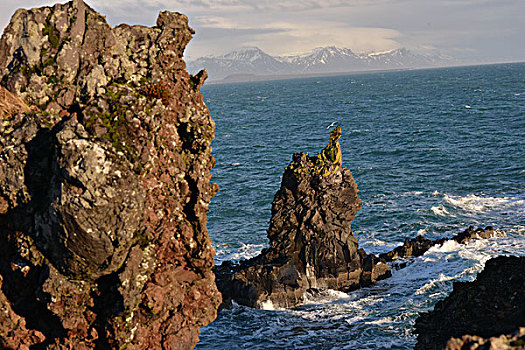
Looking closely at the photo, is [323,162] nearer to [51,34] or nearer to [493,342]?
[51,34]

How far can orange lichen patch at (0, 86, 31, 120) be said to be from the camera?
15.7 metres

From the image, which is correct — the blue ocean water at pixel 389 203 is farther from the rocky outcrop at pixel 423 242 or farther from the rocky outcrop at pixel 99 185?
the rocky outcrop at pixel 99 185

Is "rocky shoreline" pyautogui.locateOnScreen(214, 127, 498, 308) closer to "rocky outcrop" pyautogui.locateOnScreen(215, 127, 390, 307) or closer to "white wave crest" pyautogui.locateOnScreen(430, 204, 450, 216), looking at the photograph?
"rocky outcrop" pyautogui.locateOnScreen(215, 127, 390, 307)

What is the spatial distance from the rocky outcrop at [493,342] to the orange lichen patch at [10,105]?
15072mm

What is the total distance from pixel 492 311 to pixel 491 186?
5069 centimetres

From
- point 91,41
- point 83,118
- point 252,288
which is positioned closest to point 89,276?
point 83,118

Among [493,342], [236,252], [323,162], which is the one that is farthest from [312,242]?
[493,342]

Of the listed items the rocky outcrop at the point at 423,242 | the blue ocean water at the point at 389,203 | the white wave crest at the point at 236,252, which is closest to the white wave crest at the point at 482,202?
the blue ocean water at the point at 389,203

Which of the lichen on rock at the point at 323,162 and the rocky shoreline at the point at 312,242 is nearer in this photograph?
the rocky shoreline at the point at 312,242

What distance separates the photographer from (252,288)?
115 ft

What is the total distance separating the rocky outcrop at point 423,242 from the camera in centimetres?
4344

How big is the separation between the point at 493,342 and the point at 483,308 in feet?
15.7

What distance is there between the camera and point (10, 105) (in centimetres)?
1585

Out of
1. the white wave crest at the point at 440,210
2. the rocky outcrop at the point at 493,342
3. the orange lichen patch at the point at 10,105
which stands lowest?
the white wave crest at the point at 440,210
